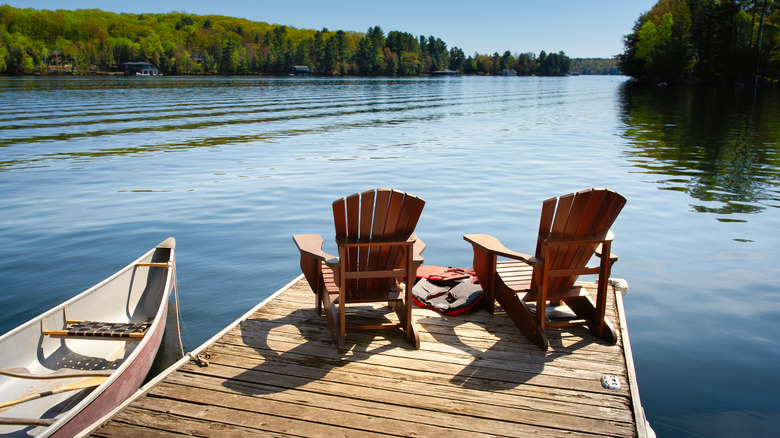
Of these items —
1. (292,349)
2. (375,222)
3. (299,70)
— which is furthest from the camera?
(299,70)

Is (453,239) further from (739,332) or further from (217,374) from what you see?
(217,374)

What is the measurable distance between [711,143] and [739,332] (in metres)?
17.4

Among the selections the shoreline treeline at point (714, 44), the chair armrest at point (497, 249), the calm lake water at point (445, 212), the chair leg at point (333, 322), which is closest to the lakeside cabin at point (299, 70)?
the shoreline treeline at point (714, 44)

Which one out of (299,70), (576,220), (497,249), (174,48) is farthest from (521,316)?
(299,70)

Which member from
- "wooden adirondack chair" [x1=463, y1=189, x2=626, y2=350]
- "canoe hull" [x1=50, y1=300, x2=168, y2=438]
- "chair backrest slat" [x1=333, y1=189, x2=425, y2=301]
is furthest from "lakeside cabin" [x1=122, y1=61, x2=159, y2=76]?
"wooden adirondack chair" [x1=463, y1=189, x2=626, y2=350]

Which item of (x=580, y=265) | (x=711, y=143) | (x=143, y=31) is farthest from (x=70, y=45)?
(x=580, y=265)

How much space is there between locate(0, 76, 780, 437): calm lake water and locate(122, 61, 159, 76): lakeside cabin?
105641mm

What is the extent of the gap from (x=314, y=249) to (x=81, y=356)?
2.08 m

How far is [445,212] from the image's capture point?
1088cm

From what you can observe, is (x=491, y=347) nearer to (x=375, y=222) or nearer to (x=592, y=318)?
(x=592, y=318)

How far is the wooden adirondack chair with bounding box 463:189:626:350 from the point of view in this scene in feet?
12.8

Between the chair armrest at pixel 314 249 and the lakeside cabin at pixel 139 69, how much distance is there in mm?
130043

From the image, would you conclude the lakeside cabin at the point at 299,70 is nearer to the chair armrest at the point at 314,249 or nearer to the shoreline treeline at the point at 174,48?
the shoreline treeline at the point at 174,48

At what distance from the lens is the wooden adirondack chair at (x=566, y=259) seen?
3914 mm
